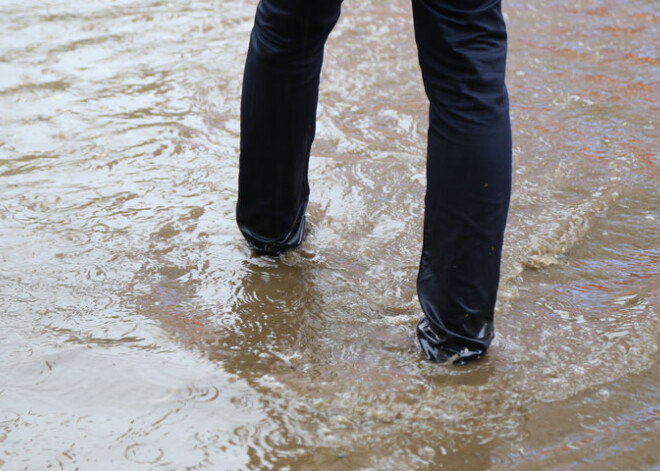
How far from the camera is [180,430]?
5.15 feet

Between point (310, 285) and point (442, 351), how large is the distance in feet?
1.45

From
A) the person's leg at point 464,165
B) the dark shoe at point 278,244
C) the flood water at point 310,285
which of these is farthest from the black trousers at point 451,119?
the dark shoe at point 278,244

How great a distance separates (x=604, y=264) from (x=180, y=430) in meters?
1.23

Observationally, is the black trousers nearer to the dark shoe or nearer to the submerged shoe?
the submerged shoe

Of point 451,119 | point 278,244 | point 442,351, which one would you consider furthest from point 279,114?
point 442,351

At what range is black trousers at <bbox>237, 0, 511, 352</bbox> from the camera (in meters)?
1.60

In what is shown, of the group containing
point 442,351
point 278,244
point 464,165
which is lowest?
point 442,351

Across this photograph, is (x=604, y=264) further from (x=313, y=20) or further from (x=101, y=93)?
(x=101, y=93)

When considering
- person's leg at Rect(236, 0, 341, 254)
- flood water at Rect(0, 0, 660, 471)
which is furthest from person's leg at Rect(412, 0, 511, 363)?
person's leg at Rect(236, 0, 341, 254)

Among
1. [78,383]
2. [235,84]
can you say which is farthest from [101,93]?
[78,383]

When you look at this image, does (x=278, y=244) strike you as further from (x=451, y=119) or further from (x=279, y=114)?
(x=451, y=119)

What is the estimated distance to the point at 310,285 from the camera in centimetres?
209

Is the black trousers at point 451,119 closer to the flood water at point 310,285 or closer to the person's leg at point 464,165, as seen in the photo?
the person's leg at point 464,165

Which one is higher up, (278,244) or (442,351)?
(278,244)
